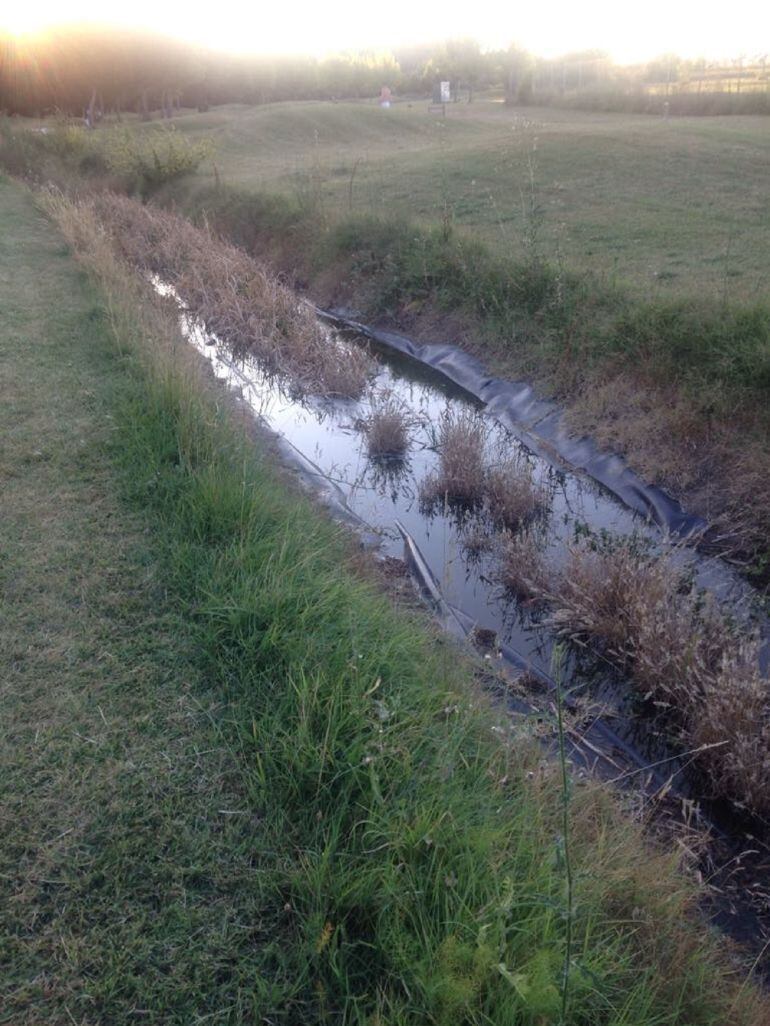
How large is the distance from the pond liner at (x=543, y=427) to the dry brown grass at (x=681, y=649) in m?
0.44

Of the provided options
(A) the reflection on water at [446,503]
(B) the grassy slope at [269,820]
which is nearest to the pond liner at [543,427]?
(A) the reflection on water at [446,503]

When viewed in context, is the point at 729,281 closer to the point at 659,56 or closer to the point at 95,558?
the point at 95,558

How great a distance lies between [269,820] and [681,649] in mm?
2797

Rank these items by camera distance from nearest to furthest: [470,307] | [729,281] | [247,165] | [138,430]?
[138,430] < [729,281] < [470,307] < [247,165]

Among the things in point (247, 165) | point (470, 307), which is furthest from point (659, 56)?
point (470, 307)

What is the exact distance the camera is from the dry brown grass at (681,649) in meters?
4.17

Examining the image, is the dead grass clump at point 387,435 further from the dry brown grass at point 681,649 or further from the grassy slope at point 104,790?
the grassy slope at point 104,790

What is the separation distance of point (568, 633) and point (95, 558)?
2.95 meters

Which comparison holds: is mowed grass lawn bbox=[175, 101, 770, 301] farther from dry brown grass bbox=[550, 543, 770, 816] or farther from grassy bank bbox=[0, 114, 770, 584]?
dry brown grass bbox=[550, 543, 770, 816]

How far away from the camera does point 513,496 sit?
6.93m

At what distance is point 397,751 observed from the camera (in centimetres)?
309

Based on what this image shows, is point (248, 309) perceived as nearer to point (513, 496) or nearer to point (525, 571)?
point (513, 496)

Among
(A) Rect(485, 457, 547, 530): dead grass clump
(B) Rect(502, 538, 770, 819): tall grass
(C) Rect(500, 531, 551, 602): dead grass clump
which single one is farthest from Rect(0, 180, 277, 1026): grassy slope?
(A) Rect(485, 457, 547, 530): dead grass clump

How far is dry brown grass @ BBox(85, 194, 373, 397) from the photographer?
1028cm
